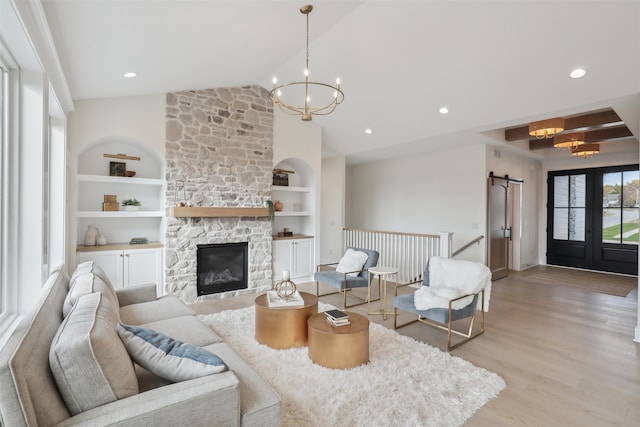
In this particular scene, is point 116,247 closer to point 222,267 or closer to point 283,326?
point 222,267

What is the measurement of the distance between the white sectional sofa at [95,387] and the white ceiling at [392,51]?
2.13 meters

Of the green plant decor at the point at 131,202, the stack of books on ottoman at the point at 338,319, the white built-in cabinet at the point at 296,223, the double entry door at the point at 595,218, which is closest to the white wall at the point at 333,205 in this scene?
the white built-in cabinet at the point at 296,223

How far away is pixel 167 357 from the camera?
1.75 metres

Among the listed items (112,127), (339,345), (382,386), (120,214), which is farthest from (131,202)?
(382,386)

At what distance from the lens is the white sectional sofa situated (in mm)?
1250

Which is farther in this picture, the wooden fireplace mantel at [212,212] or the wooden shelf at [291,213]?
the wooden shelf at [291,213]

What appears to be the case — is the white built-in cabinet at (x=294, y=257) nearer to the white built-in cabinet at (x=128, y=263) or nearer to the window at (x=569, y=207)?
the white built-in cabinet at (x=128, y=263)

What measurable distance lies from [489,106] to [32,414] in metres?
5.39

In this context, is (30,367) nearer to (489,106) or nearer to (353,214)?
(489,106)

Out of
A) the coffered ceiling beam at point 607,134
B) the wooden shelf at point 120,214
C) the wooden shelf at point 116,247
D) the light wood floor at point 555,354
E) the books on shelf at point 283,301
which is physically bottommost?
the light wood floor at point 555,354

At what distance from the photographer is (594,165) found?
7699 millimetres

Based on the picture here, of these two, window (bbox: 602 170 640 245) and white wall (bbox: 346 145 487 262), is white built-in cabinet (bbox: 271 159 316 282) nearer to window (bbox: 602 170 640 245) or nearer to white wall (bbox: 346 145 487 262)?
white wall (bbox: 346 145 487 262)

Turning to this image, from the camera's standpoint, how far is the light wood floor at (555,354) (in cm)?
242

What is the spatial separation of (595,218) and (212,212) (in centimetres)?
829
